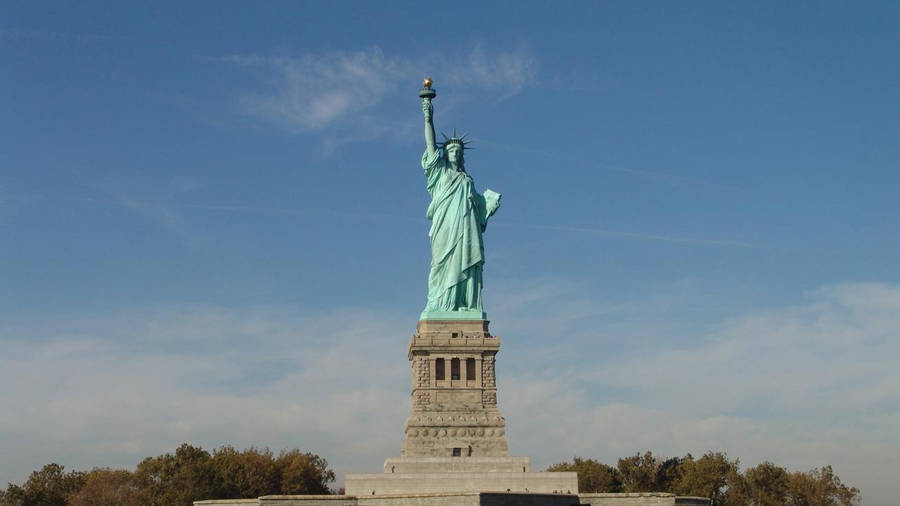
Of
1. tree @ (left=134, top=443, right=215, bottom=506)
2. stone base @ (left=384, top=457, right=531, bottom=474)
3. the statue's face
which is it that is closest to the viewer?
stone base @ (left=384, top=457, right=531, bottom=474)

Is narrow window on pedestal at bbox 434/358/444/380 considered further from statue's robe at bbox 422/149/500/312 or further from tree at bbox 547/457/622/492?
tree at bbox 547/457/622/492

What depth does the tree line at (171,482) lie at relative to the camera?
55.5m

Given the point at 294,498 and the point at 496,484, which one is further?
the point at 496,484

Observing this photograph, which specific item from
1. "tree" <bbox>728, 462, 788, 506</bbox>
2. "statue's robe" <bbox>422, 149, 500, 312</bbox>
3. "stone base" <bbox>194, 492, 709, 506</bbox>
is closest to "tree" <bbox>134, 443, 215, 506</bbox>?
"stone base" <bbox>194, 492, 709, 506</bbox>

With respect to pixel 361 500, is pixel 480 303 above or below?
above

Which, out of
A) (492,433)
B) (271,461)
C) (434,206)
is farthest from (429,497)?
(271,461)

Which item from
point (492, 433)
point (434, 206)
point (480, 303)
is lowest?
point (492, 433)

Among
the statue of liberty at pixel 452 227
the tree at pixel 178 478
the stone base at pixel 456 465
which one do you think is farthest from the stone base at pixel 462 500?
the tree at pixel 178 478

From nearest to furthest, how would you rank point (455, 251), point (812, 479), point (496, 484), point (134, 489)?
point (496, 484) → point (455, 251) → point (134, 489) → point (812, 479)

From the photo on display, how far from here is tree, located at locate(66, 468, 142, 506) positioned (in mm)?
56469

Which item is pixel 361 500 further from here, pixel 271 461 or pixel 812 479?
pixel 812 479

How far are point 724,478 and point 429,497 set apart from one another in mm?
28038

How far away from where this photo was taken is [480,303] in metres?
48.5

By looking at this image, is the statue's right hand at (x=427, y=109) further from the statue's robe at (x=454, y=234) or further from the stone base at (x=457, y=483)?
the stone base at (x=457, y=483)
